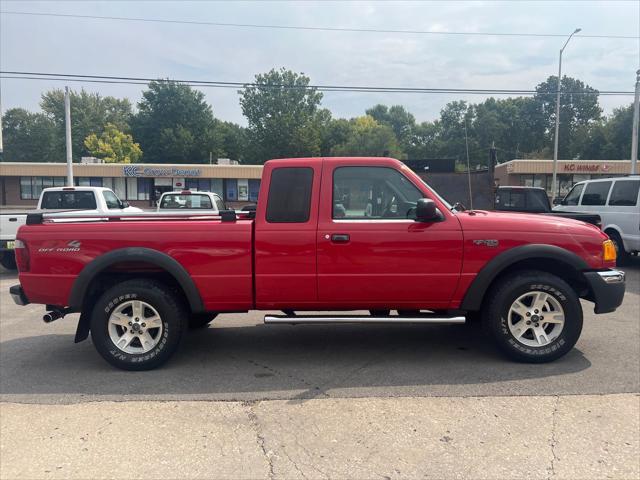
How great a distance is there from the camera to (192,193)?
1456cm

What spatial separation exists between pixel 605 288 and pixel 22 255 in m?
5.57

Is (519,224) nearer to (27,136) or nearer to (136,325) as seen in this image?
(136,325)

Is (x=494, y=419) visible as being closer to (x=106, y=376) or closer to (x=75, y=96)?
(x=106, y=376)

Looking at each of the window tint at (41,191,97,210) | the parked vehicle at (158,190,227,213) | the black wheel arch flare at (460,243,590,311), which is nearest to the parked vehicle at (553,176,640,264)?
the black wheel arch flare at (460,243,590,311)

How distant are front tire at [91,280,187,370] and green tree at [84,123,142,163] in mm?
61775

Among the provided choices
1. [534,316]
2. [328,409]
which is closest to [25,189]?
[328,409]

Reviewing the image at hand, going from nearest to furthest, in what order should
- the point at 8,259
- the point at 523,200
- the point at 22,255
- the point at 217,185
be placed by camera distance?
the point at 22,255 → the point at 8,259 → the point at 523,200 → the point at 217,185

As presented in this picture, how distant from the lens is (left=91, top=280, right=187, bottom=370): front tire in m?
4.68

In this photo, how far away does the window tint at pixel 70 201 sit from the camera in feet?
41.2

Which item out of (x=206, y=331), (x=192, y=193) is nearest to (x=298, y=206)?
(x=206, y=331)

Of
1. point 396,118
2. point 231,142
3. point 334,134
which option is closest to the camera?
point 231,142

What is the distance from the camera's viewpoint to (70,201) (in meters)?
12.6

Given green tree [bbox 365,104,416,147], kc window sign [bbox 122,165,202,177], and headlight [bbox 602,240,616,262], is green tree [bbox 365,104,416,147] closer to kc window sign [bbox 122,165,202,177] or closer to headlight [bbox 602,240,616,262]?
kc window sign [bbox 122,165,202,177]

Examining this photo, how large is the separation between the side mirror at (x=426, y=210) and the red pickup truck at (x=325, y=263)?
0.01 meters
